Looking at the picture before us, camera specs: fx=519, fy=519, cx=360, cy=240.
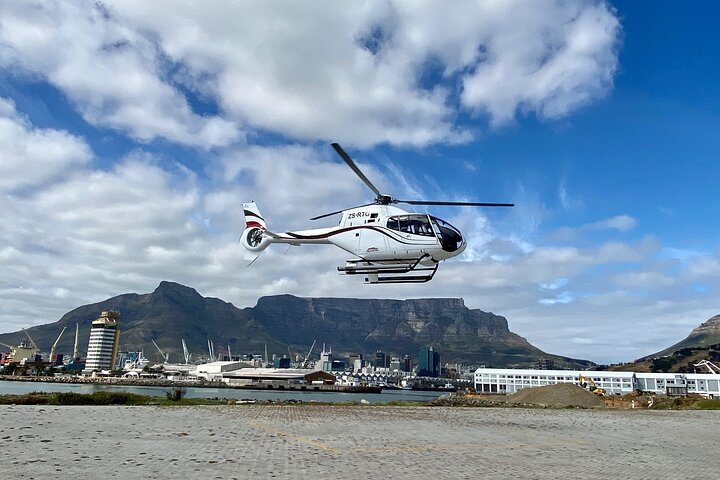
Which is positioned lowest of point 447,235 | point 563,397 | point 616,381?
point 616,381

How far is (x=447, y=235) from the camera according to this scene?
26.2m

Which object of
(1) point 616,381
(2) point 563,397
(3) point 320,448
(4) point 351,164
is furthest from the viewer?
(1) point 616,381

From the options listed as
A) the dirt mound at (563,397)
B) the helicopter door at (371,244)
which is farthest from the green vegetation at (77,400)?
the dirt mound at (563,397)

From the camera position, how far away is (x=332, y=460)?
43.1 feet

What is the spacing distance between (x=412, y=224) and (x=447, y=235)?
186cm

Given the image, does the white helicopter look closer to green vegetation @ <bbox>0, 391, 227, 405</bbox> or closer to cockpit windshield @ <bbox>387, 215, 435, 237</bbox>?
cockpit windshield @ <bbox>387, 215, 435, 237</bbox>

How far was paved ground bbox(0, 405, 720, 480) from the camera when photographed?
11555mm

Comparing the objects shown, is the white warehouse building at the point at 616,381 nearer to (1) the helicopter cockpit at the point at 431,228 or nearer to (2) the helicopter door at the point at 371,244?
(1) the helicopter cockpit at the point at 431,228

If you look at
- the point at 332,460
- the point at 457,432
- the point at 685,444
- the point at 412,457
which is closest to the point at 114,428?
the point at 332,460

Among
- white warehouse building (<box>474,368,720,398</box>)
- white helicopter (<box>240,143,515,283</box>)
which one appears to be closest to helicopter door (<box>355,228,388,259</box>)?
white helicopter (<box>240,143,515,283</box>)

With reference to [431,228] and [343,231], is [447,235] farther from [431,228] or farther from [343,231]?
[343,231]

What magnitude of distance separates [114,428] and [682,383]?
129464mm

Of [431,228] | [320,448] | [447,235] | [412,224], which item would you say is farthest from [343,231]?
[320,448]

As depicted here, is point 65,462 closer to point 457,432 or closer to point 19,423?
point 19,423
